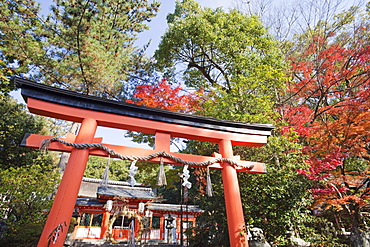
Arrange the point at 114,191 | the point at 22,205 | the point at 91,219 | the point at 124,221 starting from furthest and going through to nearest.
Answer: the point at 114,191, the point at 124,221, the point at 91,219, the point at 22,205

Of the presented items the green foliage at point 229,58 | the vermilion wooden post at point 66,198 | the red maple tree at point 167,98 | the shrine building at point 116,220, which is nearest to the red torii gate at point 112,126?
the vermilion wooden post at point 66,198

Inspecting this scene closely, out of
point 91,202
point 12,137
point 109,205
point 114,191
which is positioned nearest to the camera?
point 12,137

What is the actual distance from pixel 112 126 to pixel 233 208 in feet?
10.6

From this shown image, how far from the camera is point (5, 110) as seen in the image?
1212cm

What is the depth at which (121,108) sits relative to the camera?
455cm

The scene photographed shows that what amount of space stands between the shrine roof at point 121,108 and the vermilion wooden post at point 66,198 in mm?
481

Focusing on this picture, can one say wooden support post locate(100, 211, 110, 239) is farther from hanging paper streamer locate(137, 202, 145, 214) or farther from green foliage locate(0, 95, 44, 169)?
green foliage locate(0, 95, 44, 169)

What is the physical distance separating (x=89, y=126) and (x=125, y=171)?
2280 cm

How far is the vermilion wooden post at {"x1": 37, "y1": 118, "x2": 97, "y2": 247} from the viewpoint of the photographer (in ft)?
10.4

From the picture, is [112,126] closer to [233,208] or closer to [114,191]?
[233,208]

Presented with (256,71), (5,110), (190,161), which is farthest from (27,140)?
(5,110)

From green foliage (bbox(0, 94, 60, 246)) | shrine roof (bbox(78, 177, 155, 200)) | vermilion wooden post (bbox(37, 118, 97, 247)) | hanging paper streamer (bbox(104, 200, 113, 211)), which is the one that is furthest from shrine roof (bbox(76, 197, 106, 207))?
vermilion wooden post (bbox(37, 118, 97, 247))

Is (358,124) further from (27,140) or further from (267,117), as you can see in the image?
(27,140)

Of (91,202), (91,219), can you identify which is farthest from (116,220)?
(91,202)
